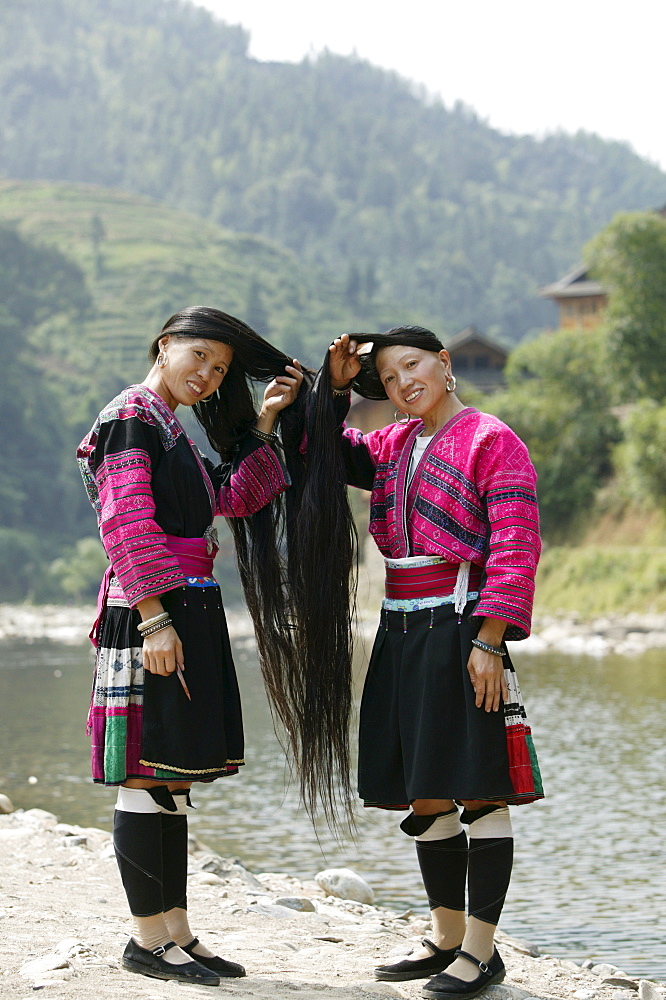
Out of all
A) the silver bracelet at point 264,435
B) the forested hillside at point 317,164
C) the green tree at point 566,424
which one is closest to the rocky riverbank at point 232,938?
the silver bracelet at point 264,435

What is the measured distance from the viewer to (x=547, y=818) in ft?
26.7

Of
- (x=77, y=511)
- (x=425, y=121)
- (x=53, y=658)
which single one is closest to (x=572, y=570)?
(x=53, y=658)

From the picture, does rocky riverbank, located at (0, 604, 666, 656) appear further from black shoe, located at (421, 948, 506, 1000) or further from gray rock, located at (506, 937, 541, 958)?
black shoe, located at (421, 948, 506, 1000)

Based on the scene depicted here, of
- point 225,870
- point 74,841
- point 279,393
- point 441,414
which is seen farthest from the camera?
point 74,841

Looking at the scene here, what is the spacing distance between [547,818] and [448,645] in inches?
199

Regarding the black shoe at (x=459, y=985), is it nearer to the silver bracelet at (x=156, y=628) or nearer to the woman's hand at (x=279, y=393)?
the silver bracelet at (x=156, y=628)

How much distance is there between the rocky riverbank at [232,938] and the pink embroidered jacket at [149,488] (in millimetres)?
1042

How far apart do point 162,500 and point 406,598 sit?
2.58 ft

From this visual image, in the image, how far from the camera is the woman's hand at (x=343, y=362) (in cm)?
383

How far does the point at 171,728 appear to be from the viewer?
3.40 metres

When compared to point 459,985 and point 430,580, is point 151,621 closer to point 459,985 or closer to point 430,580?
point 430,580

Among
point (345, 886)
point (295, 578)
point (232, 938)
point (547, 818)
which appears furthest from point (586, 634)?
point (295, 578)

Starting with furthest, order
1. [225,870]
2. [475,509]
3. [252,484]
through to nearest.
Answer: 1. [225,870]
2. [252,484]
3. [475,509]

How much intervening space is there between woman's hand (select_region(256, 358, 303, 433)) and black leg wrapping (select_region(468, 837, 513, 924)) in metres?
1.46
